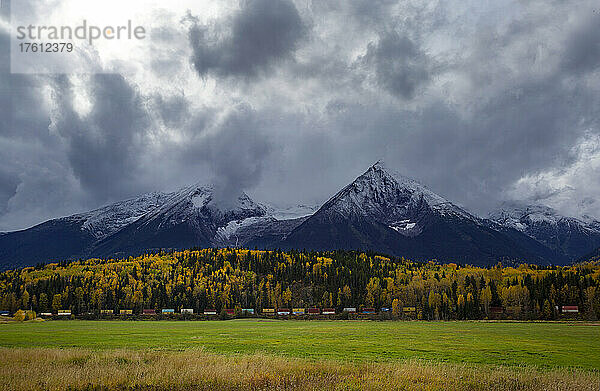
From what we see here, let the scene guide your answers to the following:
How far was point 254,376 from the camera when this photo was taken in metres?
32.0

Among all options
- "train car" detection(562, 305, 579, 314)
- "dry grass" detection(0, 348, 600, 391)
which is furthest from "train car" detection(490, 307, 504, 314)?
"dry grass" detection(0, 348, 600, 391)

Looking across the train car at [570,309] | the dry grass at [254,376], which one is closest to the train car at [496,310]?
the train car at [570,309]

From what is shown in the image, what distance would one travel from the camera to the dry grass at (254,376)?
2950cm

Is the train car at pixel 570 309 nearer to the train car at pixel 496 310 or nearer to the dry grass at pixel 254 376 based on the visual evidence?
the train car at pixel 496 310

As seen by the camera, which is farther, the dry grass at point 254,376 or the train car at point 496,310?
the train car at point 496,310

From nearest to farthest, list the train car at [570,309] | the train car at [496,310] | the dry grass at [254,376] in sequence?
the dry grass at [254,376] < the train car at [570,309] < the train car at [496,310]

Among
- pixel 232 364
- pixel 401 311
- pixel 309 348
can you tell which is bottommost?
pixel 401 311

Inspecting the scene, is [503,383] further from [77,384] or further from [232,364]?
[77,384]

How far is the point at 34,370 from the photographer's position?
33219 mm

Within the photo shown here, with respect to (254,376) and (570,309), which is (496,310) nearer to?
(570,309)

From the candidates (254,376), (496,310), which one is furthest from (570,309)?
(254,376)

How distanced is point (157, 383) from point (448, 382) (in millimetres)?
20564

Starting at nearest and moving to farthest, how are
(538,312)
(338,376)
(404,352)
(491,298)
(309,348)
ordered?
(338,376)
(404,352)
(309,348)
(538,312)
(491,298)

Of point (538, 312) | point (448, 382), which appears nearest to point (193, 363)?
point (448, 382)
